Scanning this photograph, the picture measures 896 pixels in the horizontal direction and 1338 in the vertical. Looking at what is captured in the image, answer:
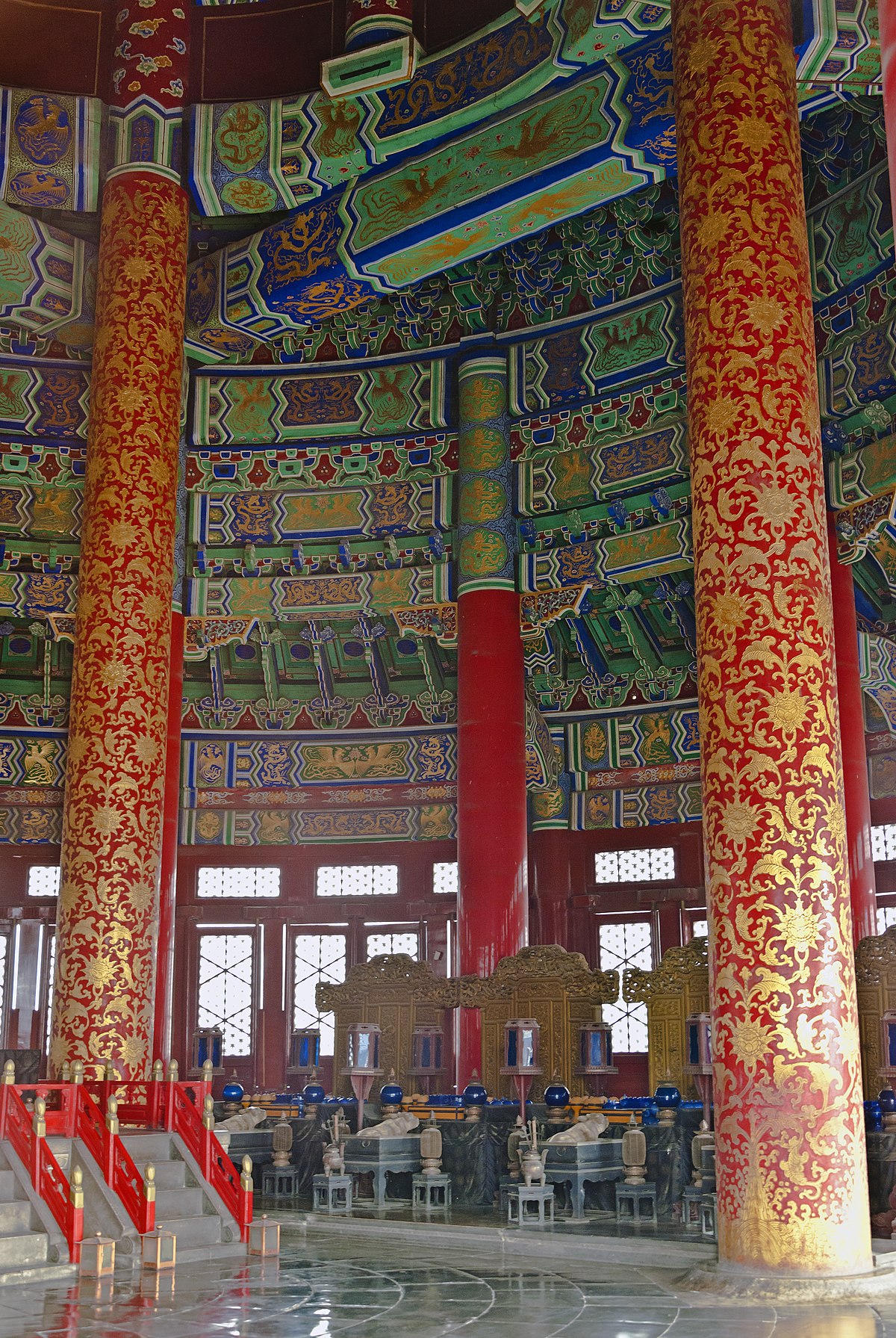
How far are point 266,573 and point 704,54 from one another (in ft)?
24.0

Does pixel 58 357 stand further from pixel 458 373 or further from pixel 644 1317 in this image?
pixel 644 1317

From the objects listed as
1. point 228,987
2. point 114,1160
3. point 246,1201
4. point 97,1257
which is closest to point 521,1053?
point 246,1201

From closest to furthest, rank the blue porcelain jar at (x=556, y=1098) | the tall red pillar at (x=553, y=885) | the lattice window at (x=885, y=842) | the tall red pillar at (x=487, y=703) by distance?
the blue porcelain jar at (x=556, y=1098), the tall red pillar at (x=487, y=703), the lattice window at (x=885, y=842), the tall red pillar at (x=553, y=885)

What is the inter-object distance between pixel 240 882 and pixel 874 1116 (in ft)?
27.5

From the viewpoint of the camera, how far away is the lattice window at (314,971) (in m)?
13.9

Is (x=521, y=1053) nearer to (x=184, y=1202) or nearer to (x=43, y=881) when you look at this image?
(x=184, y=1202)

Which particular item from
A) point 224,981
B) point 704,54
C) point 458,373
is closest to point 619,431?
point 458,373

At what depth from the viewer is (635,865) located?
44.7 ft

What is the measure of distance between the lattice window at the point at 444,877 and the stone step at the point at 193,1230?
7583mm

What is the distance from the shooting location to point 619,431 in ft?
38.3

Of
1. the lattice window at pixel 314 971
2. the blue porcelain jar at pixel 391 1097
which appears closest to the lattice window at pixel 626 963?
the lattice window at pixel 314 971

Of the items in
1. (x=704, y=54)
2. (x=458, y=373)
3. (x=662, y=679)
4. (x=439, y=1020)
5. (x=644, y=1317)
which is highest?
(x=458, y=373)

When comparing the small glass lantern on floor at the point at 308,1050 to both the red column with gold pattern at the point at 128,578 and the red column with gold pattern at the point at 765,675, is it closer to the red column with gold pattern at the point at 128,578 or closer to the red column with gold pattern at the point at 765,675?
the red column with gold pattern at the point at 128,578

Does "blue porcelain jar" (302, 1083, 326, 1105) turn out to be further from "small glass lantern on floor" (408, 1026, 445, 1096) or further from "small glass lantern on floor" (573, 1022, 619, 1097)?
"small glass lantern on floor" (573, 1022, 619, 1097)
